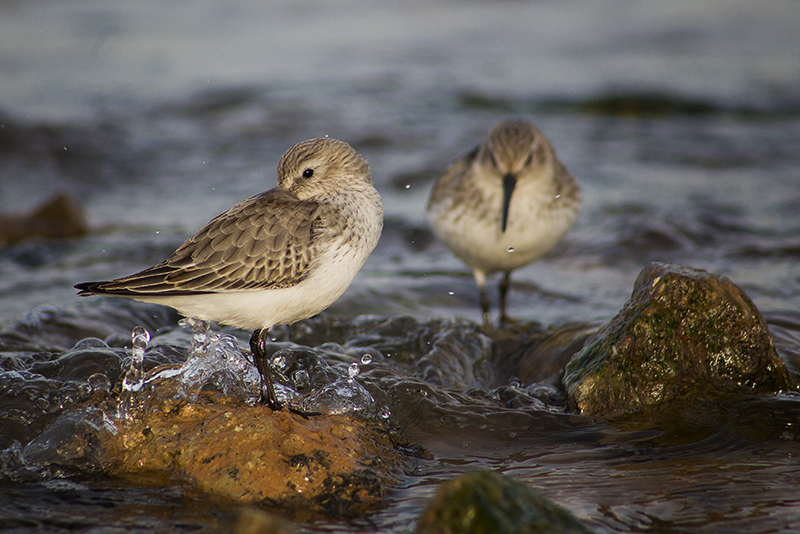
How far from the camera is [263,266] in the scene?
13.0 feet

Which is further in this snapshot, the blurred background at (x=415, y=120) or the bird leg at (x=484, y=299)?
the blurred background at (x=415, y=120)

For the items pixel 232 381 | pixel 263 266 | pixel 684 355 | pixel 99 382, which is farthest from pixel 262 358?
pixel 684 355

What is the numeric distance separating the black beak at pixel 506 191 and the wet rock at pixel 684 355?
6.90 feet

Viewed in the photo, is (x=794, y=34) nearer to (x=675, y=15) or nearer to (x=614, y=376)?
(x=675, y=15)

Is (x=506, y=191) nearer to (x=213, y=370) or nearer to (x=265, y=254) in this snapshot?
(x=265, y=254)

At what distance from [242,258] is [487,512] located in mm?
1993

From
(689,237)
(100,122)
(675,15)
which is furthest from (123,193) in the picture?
(675,15)

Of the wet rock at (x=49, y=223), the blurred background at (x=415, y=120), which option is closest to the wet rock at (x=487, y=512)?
the blurred background at (x=415, y=120)

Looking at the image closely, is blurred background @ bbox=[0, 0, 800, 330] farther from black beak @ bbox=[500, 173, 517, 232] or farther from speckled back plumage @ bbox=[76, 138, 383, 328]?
speckled back plumage @ bbox=[76, 138, 383, 328]

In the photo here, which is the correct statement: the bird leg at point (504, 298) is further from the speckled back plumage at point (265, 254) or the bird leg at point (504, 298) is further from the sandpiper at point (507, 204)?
the speckled back plumage at point (265, 254)

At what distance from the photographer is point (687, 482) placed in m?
3.68

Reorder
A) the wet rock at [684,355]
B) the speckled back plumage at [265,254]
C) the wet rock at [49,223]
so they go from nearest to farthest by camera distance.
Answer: the speckled back plumage at [265,254] < the wet rock at [684,355] < the wet rock at [49,223]

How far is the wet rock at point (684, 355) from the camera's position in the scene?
440 centimetres

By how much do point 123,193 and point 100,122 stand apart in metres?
3.01
